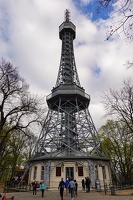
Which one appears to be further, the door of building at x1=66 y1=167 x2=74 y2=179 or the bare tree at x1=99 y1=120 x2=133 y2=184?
the bare tree at x1=99 y1=120 x2=133 y2=184

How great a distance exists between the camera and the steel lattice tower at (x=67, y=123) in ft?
77.6

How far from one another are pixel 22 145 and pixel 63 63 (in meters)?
21.1

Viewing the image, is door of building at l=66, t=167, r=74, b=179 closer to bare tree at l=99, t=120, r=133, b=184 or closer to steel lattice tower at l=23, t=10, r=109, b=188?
steel lattice tower at l=23, t=10, r=109, b=188

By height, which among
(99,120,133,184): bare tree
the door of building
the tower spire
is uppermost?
the tower spire

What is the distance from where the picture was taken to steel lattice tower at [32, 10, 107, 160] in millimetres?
23641

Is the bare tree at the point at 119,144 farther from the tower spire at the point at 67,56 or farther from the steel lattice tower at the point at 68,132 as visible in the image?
the tower spire at the point at 67,56

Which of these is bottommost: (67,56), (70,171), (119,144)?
(70,171)

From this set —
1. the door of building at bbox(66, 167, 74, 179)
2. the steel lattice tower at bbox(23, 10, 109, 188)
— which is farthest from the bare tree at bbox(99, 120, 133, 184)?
the door of building at bbox(66, 167, 74, 179)

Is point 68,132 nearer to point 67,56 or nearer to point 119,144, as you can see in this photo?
point 119,144

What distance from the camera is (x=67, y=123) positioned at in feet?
92.6

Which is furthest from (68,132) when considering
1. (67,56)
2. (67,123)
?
(67,56)

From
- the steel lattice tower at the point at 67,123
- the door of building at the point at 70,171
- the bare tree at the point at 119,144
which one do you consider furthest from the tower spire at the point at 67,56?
the door of building at the point at 70,171

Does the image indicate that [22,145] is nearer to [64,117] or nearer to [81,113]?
[64,117]

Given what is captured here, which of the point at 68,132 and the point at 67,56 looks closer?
the point at 68,132
